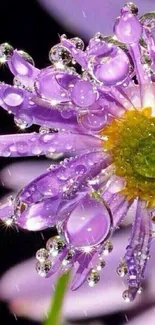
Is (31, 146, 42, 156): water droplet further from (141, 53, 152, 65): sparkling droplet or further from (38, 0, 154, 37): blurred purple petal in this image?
(38, 0, 154, 37): blurred purple petal

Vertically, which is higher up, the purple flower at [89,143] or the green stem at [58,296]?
the purple flower at [89,143]

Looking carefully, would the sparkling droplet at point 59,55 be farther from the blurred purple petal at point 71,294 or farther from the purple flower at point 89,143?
the blurred purple petal at point 71,294

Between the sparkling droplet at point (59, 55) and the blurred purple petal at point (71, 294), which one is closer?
the sparkling droplet at point (59, 55)

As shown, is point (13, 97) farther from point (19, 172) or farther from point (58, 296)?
point (19, 172)

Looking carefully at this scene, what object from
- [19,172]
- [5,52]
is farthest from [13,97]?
[19,172]

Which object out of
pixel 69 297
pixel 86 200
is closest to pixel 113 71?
pixel 86 200

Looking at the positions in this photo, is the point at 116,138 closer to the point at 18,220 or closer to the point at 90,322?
A: the point at 18,220

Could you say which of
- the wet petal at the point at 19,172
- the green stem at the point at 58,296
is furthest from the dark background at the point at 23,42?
the green stem at the point at 58,296
